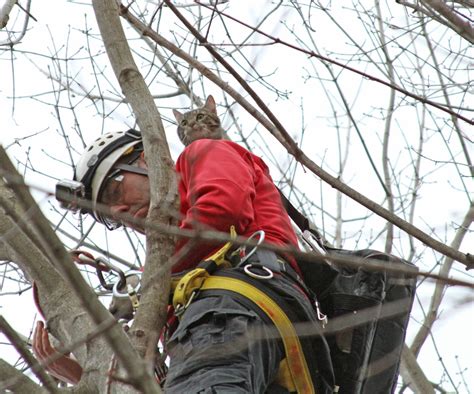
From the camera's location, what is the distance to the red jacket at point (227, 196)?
3.52 m

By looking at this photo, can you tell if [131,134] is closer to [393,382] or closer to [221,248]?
[221,248]

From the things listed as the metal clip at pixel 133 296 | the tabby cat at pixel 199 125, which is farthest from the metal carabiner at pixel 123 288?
the tabby cat at pixel 199 125

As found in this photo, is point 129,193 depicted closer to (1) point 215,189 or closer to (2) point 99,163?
(2) point 99,163

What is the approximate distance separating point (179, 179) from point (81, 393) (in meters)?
1.03

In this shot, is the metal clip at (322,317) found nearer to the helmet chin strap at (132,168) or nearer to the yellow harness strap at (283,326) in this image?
the yellow harness strap at (283,326)

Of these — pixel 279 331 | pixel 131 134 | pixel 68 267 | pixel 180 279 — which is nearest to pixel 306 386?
pixel 279 331

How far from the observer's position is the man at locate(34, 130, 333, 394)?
320 centimetres

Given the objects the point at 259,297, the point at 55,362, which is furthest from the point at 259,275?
the point at 55,362

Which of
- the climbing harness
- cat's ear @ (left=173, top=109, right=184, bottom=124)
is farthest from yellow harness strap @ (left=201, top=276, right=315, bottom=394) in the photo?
cat's ear @ (left=173, top=109, right=184, bottom=124)

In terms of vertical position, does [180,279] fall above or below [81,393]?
above

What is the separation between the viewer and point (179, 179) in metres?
3.71

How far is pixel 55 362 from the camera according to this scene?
350 cm

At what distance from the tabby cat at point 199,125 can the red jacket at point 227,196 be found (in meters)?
2.11

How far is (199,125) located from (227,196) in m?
2.54
